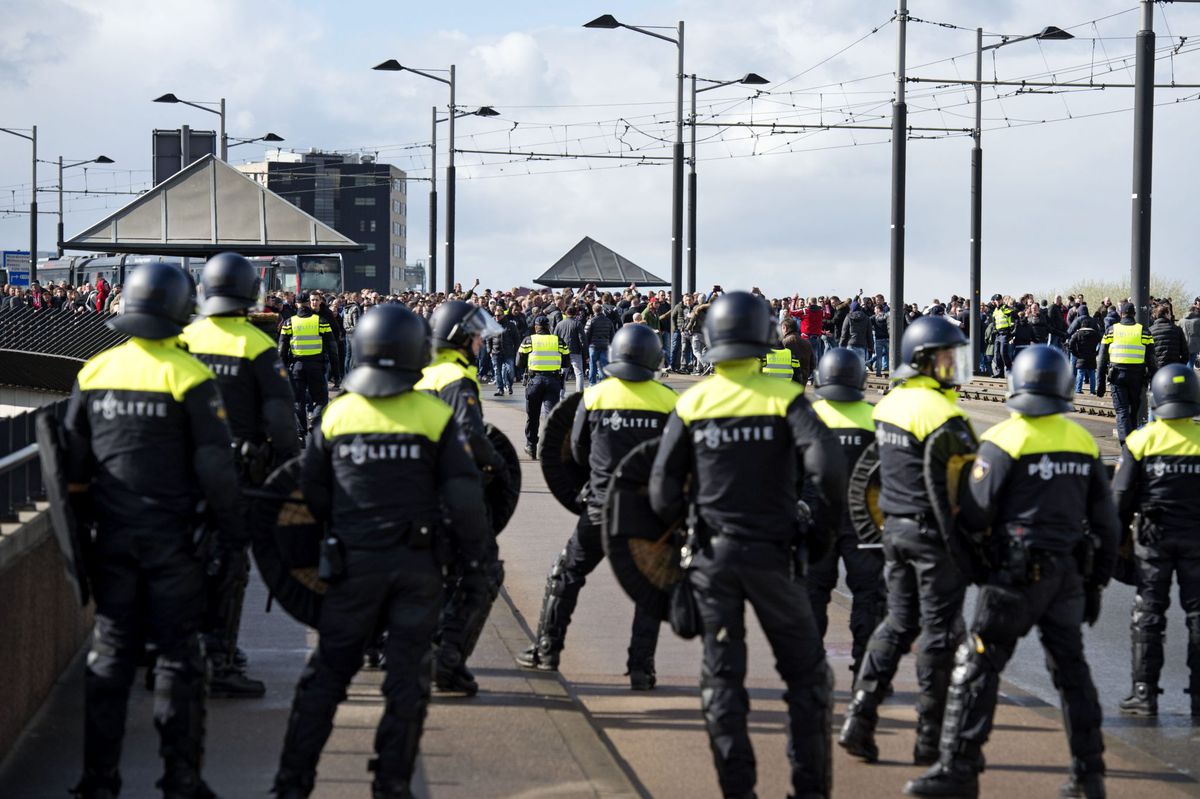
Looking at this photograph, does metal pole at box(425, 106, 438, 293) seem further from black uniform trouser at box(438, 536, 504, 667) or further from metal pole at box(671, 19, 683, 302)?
black uniform trouser at box(438, 536, 504, 667)

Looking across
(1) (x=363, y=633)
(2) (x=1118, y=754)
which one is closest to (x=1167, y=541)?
(2) (x=1118, y=754)

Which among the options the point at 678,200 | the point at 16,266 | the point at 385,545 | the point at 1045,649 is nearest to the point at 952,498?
the point at 1045,649

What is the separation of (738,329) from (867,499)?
6.05 ft

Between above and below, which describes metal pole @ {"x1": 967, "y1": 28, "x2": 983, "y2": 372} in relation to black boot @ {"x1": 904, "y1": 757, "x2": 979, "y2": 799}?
above

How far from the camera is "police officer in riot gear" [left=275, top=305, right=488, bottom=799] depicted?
606cm

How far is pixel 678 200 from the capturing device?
128 ft

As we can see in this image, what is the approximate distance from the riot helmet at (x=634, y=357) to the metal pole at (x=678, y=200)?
29168mm

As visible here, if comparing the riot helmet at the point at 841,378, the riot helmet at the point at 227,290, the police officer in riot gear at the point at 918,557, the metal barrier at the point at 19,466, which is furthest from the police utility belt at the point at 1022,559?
the metal barrier at the point at 19,466

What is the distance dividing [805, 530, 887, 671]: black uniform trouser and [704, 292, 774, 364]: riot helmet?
2.40 m

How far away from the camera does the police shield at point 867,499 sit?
804 cm

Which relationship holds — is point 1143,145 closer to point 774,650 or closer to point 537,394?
point 537,394

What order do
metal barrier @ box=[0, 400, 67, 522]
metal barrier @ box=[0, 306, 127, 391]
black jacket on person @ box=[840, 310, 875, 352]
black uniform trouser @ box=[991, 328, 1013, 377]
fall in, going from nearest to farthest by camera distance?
metal barrier @ box=[0, 400, 67, 522] → metal barrier @ box=[0, 306, 127, 391] → black jacket on person @ box=[840, 310, 875, 352] → black uniform trouser @ box=[991, 328, 1013, 377]

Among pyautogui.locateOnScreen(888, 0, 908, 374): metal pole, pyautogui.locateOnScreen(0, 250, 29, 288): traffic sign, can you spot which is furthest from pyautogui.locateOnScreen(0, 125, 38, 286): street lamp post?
pyautogui.locateOnScreen(888, 0, 908, 374): metal pole

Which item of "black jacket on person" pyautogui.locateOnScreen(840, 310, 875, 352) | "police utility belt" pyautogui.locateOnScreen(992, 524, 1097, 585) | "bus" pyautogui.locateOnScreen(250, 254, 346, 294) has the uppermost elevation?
"bus" pyautogui.locateOnScreen(250, 254, 346, 294)
